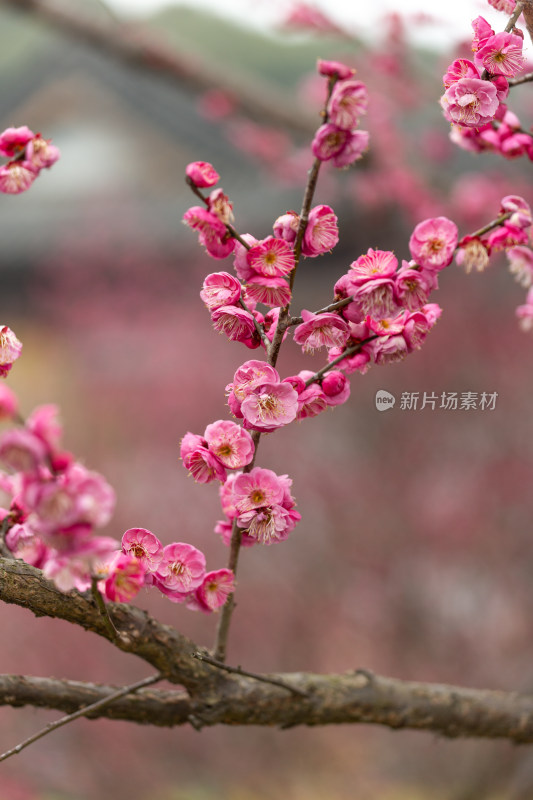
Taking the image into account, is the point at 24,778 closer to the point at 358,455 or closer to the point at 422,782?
the point at 422,782

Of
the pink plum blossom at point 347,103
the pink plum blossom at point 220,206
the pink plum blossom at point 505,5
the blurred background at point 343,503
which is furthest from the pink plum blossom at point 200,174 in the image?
the blurred background at point 343,503

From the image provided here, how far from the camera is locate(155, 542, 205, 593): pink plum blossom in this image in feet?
2.08

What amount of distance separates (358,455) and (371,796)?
108 cm

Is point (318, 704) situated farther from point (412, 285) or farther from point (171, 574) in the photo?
point (412, 285)

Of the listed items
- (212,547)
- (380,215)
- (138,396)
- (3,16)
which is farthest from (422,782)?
(3,16)

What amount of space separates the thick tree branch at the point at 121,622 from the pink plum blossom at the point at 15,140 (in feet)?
1.24

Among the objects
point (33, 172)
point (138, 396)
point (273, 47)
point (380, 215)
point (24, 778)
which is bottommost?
point (24, 778)

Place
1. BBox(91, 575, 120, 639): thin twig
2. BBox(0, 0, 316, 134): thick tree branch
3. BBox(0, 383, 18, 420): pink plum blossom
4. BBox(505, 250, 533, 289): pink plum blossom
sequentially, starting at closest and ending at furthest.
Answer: BBox(0, 383, 18, 420): pink plum blossom, BBox(91, 575, 120, 639): thin twig, BBox(505, 250, 533, 289): pink plum blossom, BBox(0, 0, 316, 134): thick tree branch

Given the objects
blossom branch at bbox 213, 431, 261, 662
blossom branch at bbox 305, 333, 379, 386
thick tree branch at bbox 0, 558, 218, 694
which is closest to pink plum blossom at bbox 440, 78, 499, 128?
blossom branch at bbox 305, 333, 379, 386

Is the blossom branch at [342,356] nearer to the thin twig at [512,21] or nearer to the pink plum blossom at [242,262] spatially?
the pink plum blossom at [242,262]

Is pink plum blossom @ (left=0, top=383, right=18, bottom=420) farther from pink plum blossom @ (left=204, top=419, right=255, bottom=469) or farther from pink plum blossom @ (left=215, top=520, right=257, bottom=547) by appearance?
pink plum blossom @ (left=215, top=520, right=257, bottom=547)

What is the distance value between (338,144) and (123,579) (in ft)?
1.30

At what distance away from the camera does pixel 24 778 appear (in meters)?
2.00

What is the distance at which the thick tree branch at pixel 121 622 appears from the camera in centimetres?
61
